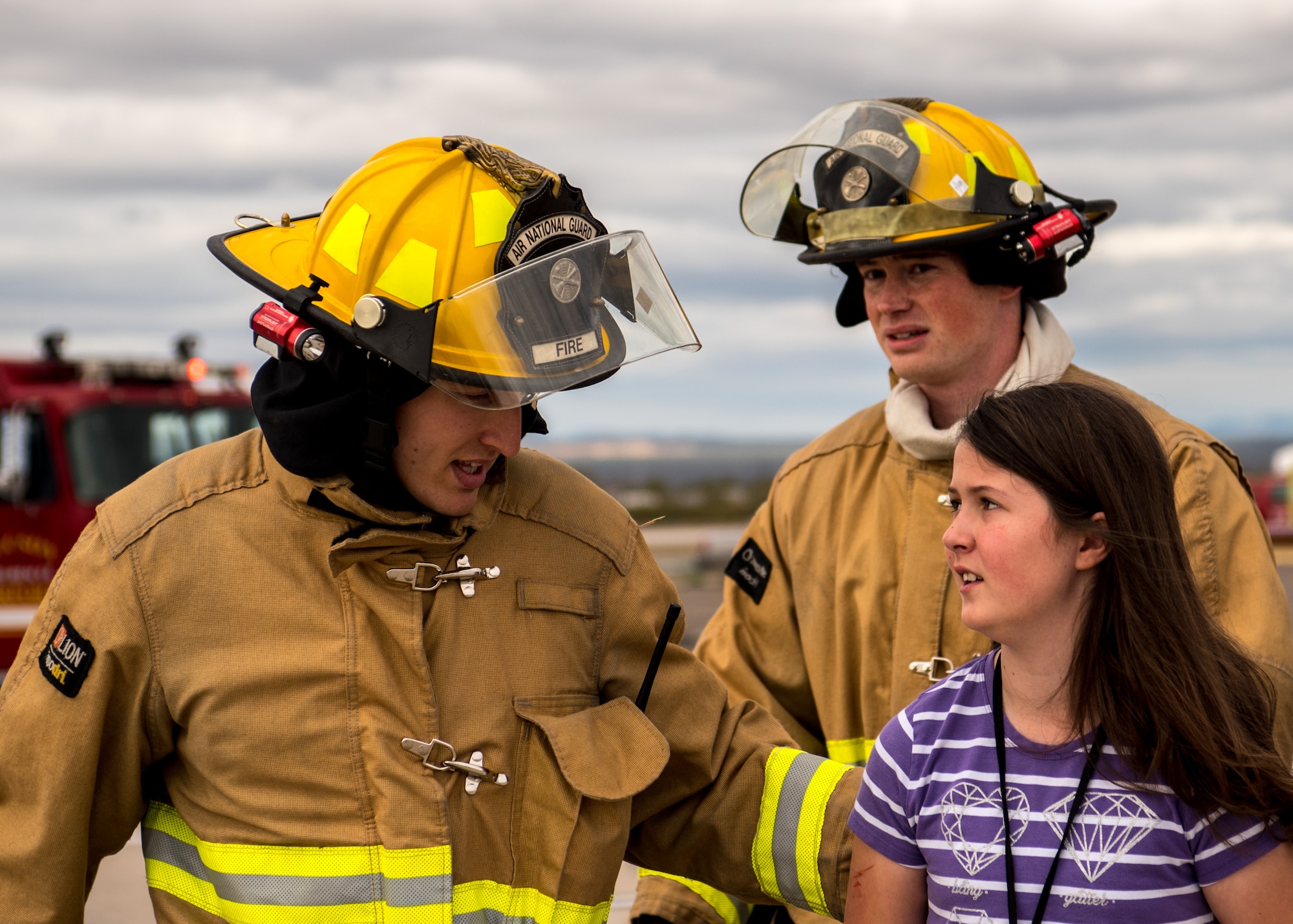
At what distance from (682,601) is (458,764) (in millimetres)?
5547

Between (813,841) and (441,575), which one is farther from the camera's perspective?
(813,841)

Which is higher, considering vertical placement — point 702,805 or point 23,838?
point 23,838

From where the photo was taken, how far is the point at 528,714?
8.25ft

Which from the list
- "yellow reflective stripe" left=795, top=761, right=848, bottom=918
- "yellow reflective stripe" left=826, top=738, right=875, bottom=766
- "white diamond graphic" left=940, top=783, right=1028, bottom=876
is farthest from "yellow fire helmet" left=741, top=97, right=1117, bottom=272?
"white diamond graphic" left=940, top=783, right=1028, bottom=876

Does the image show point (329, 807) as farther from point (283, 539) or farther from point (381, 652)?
point (283, 539)

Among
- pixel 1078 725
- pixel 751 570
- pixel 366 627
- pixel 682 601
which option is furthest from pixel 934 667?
pixel 682 601

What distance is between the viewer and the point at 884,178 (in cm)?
330

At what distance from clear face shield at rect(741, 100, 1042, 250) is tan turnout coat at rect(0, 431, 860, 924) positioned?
1.20m

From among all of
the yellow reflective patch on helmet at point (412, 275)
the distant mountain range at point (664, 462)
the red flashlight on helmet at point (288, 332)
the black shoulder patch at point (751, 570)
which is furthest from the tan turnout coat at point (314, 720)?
the distant mountain range at point (664, 462)

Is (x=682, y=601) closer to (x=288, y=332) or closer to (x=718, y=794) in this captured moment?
(x=718, y=794)

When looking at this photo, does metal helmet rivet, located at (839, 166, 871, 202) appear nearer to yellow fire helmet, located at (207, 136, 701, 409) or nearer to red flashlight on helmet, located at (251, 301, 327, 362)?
yellow fire helmet, located at (207, 136, 701, 409)

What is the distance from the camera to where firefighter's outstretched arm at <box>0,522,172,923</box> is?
229 centimetres

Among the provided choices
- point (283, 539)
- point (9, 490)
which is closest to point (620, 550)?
point (283, 539)

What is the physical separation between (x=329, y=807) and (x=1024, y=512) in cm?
126
